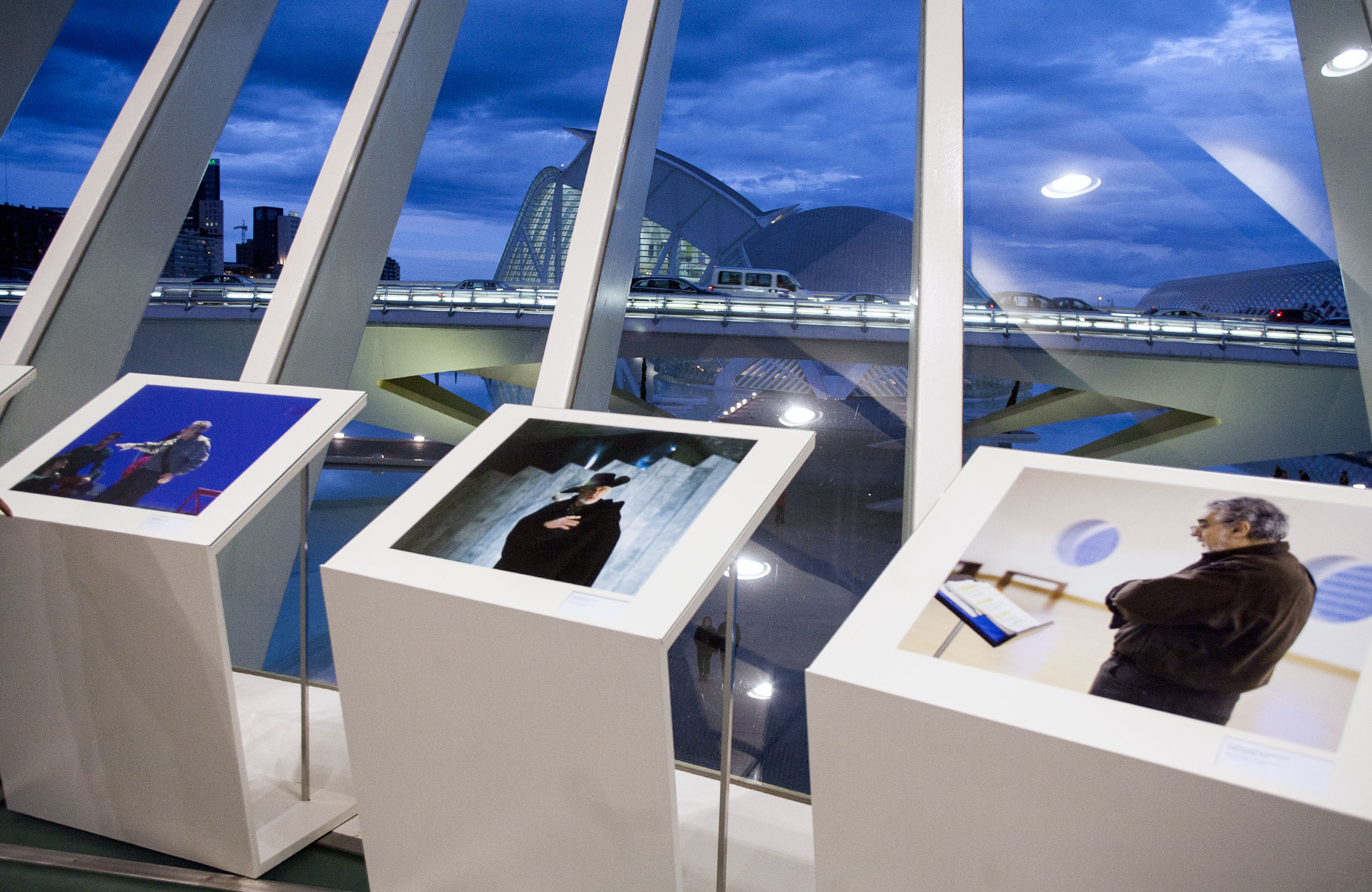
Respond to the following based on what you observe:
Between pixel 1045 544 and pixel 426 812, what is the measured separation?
1333 millimetres

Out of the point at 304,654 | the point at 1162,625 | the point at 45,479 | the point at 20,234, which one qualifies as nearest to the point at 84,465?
the point at 45,479

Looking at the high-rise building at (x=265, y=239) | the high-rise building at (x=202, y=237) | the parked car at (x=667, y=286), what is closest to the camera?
the parked car at (x=667, y=286)

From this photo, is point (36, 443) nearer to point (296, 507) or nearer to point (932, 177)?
point (296, 507)

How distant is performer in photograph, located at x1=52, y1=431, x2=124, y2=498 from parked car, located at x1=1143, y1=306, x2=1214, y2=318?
2.72 m

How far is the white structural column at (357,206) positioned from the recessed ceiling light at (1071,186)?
2.43 meters

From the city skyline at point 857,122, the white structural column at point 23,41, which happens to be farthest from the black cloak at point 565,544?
the white structural column at point 23,41

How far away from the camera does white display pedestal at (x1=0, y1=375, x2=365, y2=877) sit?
1876mm

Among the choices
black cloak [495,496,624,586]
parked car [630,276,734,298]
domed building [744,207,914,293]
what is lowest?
black cloak [495,496,624,586]

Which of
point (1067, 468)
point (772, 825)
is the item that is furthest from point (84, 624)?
point (1067, 468)

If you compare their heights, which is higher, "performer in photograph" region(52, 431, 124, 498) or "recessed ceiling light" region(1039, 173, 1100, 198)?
"recessed ceiling light" region(1039, 173, 1100, 198)

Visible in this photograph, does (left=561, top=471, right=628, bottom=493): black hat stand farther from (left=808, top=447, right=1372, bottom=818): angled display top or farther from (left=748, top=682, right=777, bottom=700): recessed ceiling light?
(left=748, top=682, right=777, bottom=700): recessed ceiling light

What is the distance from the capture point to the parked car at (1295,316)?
2.05m

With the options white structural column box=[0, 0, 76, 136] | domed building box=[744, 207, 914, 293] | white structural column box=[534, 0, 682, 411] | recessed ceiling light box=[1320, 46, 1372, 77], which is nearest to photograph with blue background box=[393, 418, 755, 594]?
white structural column box=[534, 0, 682, 411]

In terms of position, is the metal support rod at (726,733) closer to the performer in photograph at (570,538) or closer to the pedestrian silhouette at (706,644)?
the performer in photograph at (570,538)
